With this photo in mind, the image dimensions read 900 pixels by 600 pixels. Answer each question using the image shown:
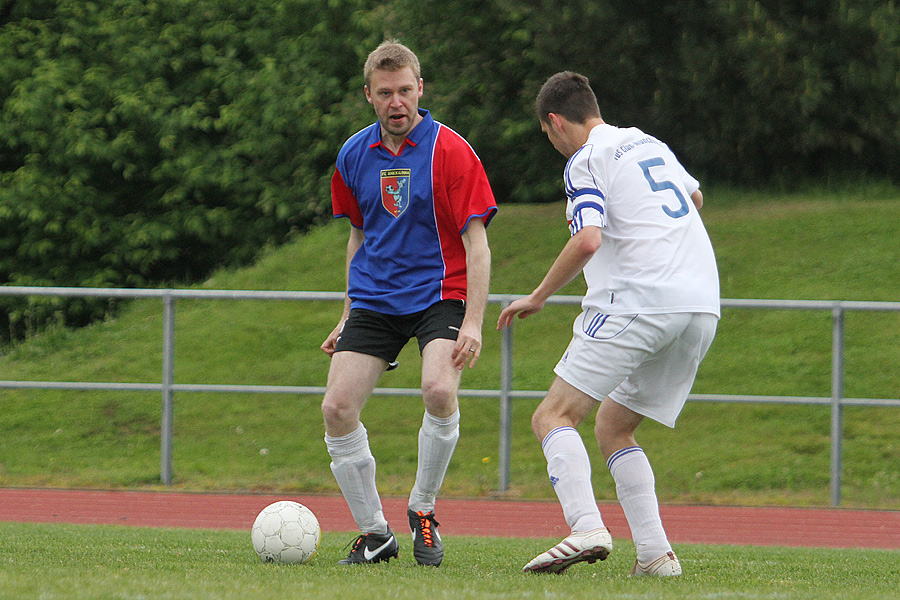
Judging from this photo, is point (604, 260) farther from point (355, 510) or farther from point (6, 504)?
point (6, 504)

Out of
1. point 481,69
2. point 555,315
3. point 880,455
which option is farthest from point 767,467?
point 481,69

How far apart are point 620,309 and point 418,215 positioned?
1.03 metres

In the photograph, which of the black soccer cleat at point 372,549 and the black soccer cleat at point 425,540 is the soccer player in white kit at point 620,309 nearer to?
the black soccer cleat at point 425,540

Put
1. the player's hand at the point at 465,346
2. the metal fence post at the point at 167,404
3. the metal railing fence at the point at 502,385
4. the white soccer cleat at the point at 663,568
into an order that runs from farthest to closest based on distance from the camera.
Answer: the metal fence post at the point at 167,404 → the metal railing fence at the point at 502,385 → the player's hand at the point at 465,346 → the white soccer cleat at the point at 663,568

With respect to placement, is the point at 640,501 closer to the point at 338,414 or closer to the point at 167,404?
the point at 338,414

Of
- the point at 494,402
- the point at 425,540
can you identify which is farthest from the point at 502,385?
the point at 425,540

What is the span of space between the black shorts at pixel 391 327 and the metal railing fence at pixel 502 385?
Answer: 3270 mm

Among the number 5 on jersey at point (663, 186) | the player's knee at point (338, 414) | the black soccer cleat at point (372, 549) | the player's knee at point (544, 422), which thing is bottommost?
the black soccer cleat at point (372, 549)

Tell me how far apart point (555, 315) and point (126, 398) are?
4.56 metres

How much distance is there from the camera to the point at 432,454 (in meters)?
Answer: 4.91

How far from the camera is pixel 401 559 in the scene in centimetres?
510

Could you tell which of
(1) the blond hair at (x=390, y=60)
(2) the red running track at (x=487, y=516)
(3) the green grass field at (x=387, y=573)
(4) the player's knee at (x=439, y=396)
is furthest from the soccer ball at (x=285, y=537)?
(2) the red running track at (x=487, y=516)

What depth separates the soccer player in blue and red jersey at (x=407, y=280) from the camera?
4758mm

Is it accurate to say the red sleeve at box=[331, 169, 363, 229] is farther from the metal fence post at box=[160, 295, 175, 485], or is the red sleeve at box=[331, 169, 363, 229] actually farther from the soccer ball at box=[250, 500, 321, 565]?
the metal fence post at box=[160, 295, 175, 485]
